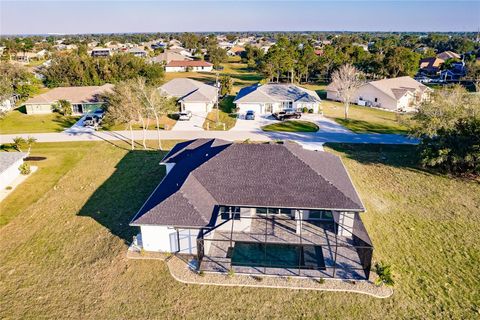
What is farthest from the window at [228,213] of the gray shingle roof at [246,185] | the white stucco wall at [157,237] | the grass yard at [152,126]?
the grass yard at [152,126]

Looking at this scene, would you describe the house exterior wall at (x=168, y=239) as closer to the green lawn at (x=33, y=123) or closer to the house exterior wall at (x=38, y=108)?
the green lawn at (x=33, y=123)

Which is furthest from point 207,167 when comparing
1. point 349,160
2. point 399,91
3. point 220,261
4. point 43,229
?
point 399,91

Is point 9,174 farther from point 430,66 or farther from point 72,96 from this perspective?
point 430,66

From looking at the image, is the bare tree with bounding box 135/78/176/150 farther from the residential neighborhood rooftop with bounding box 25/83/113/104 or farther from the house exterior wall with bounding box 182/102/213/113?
the residential neighborhood rooftop with bounding box 25/83/113/104

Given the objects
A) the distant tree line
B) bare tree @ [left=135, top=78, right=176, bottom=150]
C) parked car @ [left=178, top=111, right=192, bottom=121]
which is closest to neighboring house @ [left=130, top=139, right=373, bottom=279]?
bare tree @ [left=135, top=78, right=176, bottom=150]

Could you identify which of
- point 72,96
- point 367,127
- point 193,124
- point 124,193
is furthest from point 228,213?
point 72,96

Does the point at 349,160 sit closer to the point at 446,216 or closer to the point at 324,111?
the point at 446,216
